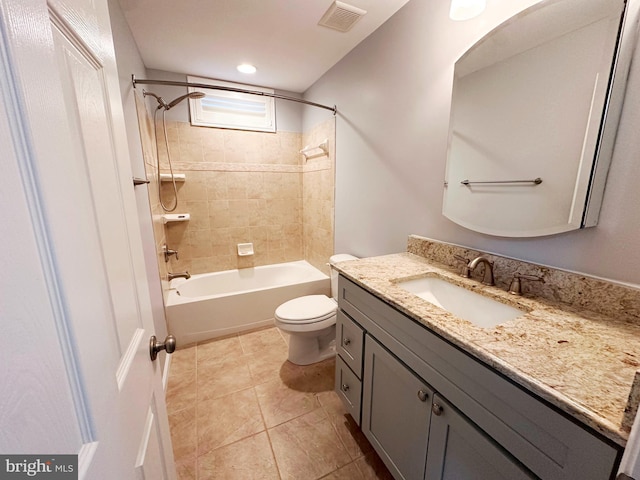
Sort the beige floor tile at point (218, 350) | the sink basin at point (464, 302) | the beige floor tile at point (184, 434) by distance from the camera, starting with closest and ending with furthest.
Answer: the sink basin at point (464, 302)
the beige floor tile at point (184, 434)
the beige floor tile at point (218, 350)

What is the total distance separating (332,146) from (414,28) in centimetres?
107

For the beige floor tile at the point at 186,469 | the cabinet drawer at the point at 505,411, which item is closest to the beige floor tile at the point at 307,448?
the beige floor tile at the point at 186,469

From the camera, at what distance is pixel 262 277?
3088 millimetres

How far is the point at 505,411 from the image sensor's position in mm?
639

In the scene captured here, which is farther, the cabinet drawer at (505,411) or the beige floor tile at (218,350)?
the beige floor tile at (218,350)

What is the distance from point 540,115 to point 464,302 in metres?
0.80


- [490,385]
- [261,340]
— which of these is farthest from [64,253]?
[261,340]

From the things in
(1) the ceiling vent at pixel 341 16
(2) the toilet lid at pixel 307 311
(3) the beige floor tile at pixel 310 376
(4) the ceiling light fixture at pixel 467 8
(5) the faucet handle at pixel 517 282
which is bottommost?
(3) the beige floor tile at pixel 310 376

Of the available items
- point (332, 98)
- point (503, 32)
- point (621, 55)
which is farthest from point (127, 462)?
point (332, 98)

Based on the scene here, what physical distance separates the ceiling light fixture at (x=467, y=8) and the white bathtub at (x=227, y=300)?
218 cm

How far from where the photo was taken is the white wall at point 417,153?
0.82m

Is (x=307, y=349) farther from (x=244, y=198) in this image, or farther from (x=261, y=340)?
(x=244, y=198)

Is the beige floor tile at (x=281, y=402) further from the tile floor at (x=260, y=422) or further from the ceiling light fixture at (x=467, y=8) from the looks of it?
the ceiling light fixture at (x=467, y=8)

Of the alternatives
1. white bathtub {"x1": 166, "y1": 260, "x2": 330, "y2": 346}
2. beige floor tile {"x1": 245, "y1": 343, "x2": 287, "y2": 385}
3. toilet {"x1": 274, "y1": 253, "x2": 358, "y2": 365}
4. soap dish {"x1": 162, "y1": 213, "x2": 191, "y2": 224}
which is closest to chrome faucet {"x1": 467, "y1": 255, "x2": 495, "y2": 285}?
toilet {"x1": 274, "y1": 253, "x2": 358, "y2": 365}
